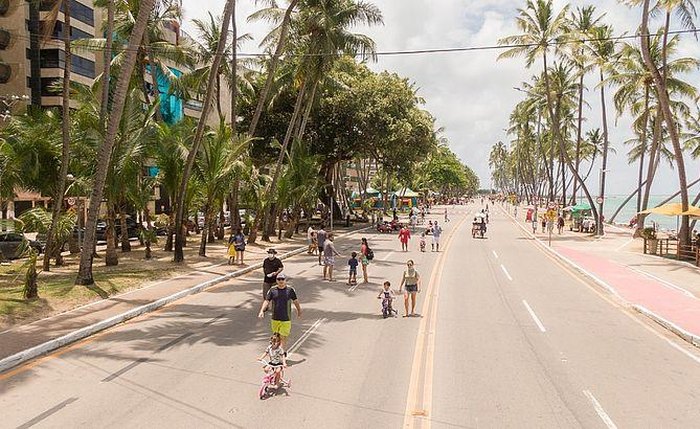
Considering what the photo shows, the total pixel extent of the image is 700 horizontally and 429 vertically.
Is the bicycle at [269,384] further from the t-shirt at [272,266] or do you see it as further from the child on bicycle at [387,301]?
the child on bicycle at [387,301]

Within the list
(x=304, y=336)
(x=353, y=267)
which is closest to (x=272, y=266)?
(x=304, y=336)

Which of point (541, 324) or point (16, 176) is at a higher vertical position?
point (16, 176)

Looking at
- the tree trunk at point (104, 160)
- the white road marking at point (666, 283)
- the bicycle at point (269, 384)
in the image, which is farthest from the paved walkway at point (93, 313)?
the white road marking at point (666, 283)

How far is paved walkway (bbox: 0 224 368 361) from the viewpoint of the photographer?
10758 mm

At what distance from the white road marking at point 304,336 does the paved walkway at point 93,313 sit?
4741 mm

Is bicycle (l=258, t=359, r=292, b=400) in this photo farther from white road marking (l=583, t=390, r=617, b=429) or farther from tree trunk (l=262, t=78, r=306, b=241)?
tree trunk (l=262, t=78, r=306, b=241)

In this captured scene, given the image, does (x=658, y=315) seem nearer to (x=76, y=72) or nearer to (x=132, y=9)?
(x=132, y=9)

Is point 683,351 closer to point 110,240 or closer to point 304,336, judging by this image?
point 304,336

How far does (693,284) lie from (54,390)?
65.5ft

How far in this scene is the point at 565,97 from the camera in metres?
54.6

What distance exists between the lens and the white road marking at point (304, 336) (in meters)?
10.6

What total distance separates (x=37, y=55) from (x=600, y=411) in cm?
5378

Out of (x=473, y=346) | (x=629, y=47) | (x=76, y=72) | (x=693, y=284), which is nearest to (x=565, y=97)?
(x=629, y=47)

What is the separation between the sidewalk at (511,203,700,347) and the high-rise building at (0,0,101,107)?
39949 mm
